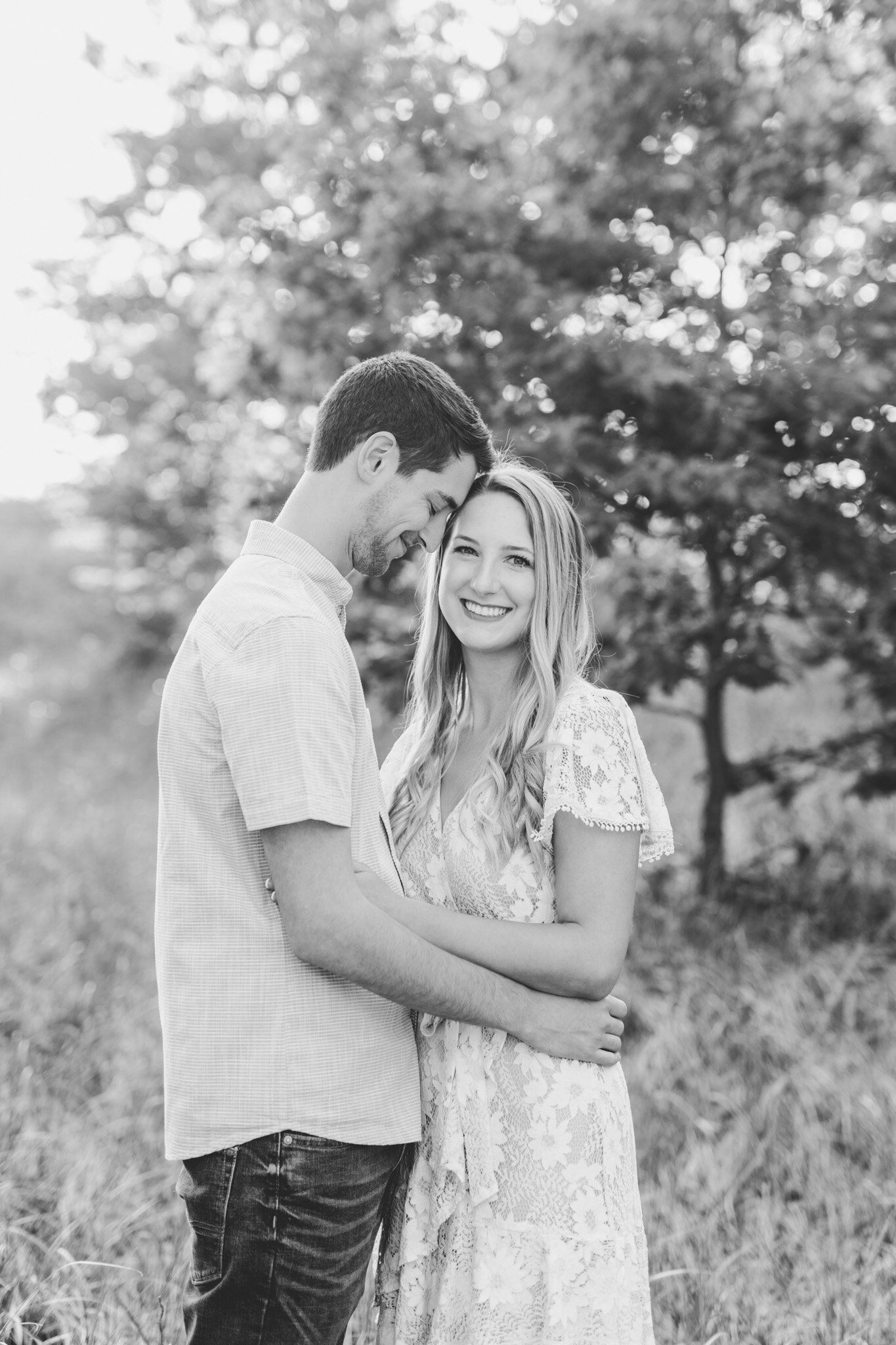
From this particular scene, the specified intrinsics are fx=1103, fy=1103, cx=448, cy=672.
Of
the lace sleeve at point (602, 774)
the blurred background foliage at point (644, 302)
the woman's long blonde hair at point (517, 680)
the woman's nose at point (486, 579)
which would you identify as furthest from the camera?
the blurred background foliage at point (644, 302)

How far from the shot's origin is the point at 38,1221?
2.98 metres

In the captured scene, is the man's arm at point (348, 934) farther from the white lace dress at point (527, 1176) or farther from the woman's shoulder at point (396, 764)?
the woman's shoulder at point (396, 764)

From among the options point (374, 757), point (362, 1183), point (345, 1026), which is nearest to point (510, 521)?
point (374, 757)

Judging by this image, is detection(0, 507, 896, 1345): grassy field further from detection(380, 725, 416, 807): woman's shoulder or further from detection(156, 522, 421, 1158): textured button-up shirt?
detection(380, 725, 416, 807): woman's shoulder

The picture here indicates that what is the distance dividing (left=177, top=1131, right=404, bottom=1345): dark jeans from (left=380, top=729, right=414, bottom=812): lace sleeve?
31.6 inches

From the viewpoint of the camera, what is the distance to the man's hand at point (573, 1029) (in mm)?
1896

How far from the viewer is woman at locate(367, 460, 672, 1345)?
6.20 ft

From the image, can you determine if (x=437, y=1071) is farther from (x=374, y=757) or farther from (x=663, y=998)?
Result: (x=663, y=998)

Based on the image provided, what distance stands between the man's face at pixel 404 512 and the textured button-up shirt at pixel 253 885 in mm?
200

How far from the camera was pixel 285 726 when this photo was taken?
155 centimetres

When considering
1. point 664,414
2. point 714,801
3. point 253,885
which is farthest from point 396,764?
point 714,801

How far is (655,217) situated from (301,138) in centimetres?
171

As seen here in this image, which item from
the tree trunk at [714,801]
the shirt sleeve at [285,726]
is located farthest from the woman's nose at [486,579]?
the tree trunk at [714,801]

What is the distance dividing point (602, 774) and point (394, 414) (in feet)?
2.40
